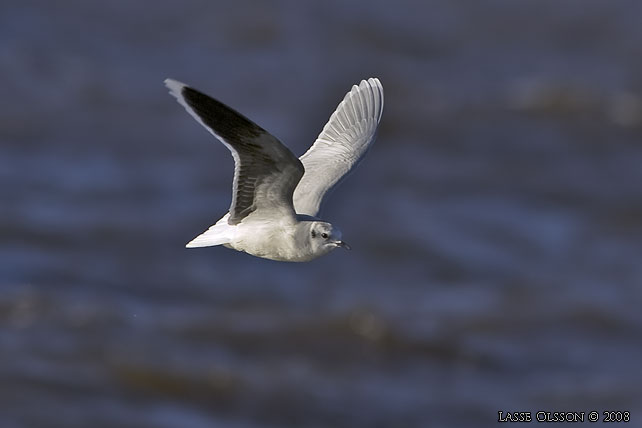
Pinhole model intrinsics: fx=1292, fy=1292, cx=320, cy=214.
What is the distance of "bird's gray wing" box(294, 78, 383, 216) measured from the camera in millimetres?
8320

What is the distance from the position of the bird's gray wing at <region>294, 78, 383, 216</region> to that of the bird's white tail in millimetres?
952

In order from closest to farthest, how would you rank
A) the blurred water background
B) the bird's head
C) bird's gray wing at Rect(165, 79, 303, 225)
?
bird's gray wing at Rect(165, 79, 303, 225), the bird's head, the blurred water background

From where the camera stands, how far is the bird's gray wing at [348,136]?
832 centimetres

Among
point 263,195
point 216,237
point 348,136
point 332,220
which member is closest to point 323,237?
point 263,195

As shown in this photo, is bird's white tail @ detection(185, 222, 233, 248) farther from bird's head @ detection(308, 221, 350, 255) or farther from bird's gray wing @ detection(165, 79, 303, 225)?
bird's head @ detection(308, 221, 350, 255)

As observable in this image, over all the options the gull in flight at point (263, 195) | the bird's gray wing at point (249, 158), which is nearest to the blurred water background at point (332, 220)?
the gull in flight at point (263, 195)

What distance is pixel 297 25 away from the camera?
27922 mm

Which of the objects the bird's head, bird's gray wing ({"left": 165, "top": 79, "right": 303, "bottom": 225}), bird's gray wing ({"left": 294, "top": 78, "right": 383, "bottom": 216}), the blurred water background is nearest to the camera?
bird's gray wing ({"left": 165, "top": 79, "right": 303, "bottom": 225})

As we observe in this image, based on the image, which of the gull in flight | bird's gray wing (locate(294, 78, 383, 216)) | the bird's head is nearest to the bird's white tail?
the gull in flight

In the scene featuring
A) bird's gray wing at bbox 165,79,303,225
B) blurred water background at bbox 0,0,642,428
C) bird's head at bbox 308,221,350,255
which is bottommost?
bird's head at bbox 308,221,350,255

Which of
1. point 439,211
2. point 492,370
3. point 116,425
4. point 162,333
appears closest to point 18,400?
point 116,425

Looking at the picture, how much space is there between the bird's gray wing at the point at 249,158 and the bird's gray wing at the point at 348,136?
100 cm

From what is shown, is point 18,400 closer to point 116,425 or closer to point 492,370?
point 116,425

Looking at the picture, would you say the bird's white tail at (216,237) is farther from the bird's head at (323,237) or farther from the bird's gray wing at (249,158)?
the bird's head at (323,237)
